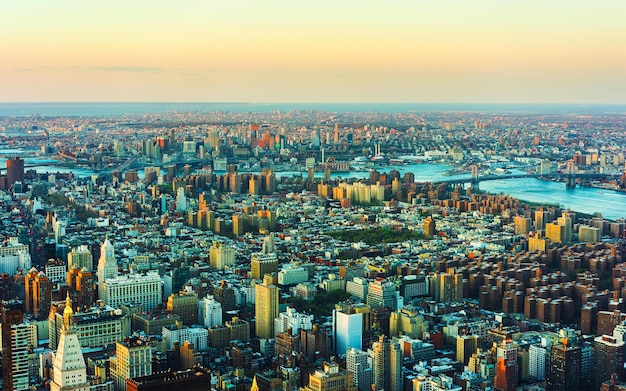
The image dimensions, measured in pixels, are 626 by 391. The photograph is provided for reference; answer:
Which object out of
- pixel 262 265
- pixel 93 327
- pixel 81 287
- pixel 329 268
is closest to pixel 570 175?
pixel 329 268

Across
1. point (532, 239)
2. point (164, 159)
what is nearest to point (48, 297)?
point (532, 239)

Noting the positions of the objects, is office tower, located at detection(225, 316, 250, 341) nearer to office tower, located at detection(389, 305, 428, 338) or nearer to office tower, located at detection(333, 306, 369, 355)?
office tower, located at detection(333, 306, 369, 355)

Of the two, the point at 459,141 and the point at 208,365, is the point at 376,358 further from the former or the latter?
the point at 459,141

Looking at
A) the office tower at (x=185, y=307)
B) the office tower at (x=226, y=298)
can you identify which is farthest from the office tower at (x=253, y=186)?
the office tower at (x=185, y=307)

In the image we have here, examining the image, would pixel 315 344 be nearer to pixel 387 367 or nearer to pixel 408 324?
pixel 387 367

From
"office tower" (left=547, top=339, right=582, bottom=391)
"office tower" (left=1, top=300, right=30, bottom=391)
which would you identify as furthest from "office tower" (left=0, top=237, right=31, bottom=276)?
"office tower" (left=547, top=339, right=582, bottom=391)

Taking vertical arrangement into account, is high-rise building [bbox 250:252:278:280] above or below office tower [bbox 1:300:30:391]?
Result: below
